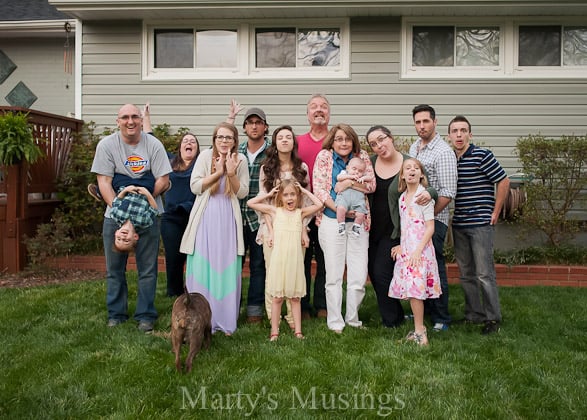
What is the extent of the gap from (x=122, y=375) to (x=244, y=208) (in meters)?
1.90

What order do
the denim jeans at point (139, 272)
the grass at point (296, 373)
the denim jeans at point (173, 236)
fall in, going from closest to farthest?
the grass at point (296, 373) → the denim jeans at point (139, 272) → the denim jeans at point (173, 236)

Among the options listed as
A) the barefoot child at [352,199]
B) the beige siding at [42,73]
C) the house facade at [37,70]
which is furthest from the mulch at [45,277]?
the beige siding at [42,73]

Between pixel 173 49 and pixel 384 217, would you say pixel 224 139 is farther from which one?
pixel 173 49

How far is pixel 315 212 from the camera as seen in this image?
4.60 m

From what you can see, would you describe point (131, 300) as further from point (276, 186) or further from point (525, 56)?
point (525, 56)

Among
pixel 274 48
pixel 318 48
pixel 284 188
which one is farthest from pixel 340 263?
pixel 274 48

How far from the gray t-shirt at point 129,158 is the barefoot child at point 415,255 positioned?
7.15 feet

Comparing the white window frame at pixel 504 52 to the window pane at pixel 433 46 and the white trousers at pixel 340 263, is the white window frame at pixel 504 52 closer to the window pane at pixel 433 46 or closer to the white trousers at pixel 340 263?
the window pane at pixel 433 46

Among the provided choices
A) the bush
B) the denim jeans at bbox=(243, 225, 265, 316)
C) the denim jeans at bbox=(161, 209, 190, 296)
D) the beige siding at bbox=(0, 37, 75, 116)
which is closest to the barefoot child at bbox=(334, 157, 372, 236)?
the denim jeans at bbox=(243, 225, 265, 316)

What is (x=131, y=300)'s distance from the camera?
18.9 ft

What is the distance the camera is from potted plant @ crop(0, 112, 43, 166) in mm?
6801

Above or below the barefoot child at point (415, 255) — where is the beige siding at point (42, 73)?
above

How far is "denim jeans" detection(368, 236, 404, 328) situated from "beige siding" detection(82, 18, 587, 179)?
4.35m

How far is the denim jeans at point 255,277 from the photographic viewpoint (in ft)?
16.3
